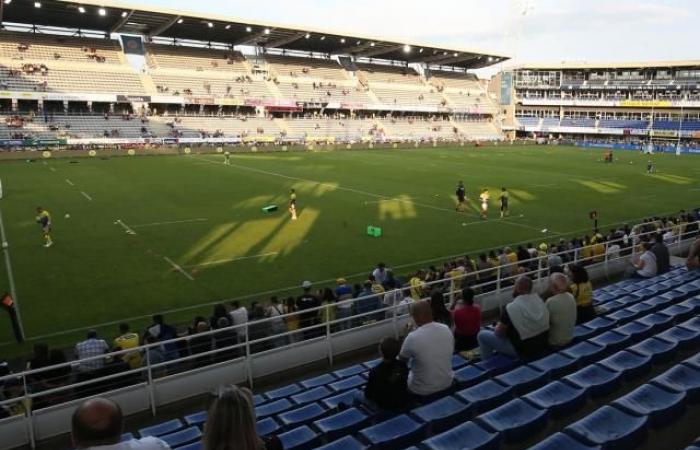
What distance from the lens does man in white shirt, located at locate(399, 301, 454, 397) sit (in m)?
5.91

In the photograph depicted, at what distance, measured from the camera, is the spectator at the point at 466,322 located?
7860 millimetres

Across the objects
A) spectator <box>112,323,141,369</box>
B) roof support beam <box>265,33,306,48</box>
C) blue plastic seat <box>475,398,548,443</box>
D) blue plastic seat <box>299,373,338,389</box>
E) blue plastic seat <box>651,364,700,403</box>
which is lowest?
spectator <box>112,323,141,369</box>

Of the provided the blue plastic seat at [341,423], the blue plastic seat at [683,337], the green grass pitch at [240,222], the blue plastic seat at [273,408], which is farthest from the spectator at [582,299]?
the green grass pitch at [240,222]

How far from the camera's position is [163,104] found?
71.6 m

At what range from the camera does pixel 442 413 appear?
17.9 ft

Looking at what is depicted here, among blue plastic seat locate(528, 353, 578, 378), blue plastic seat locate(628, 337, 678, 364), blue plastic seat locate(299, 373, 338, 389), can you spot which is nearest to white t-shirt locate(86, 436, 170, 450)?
blue plastic seat locate(299, 373, 338, 389)

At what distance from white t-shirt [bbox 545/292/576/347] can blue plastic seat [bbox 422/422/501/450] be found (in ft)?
8.96

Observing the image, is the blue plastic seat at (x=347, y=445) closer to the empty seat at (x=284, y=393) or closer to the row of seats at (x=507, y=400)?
the row of seats at (x=507, y=400)

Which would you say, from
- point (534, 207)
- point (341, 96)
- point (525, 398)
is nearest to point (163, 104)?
point (341, 96)

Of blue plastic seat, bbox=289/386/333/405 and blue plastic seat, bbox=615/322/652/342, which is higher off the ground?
blue plastic seat, bbox=615/322/652/342

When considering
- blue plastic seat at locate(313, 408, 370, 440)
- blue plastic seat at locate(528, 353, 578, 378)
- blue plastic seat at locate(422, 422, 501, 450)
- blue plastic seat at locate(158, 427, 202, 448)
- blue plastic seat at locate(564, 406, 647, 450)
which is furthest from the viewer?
blue plastic seat at locate(528, 353, 578, 378)

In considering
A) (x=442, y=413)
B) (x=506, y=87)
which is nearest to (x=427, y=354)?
(x=442, y=413)

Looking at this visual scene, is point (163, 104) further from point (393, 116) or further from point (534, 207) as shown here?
point (534, 207)

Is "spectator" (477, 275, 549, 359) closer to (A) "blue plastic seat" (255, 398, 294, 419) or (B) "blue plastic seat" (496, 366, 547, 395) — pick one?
(B) "blue plastic seat" (496, 366, 547, 395)
